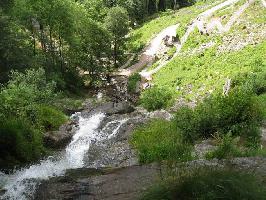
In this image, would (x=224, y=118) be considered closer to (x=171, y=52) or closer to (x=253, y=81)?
(x=253, y=81)

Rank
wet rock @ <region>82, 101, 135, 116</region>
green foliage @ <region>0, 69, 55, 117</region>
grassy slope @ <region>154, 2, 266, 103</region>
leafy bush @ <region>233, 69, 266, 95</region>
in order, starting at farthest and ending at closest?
grassy slope @ <region>154, 2, 266, 103</region> < wet rock @ <region>82, 101, 135, 116</region> < leafy bush @ <region>233, 69, 266, 95</region> < green foliage @ <region>0, 69, 55, 117</region>

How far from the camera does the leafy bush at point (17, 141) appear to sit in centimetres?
2452

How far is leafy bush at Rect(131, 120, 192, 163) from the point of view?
23.2 m

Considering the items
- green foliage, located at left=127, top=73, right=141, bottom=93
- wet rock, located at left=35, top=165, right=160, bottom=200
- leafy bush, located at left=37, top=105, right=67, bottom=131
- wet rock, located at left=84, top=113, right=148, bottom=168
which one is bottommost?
green foliage, located at left=127, top=73, right=141, bottom=93

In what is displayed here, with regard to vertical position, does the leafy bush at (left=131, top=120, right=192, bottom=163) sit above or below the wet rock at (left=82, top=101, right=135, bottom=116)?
above

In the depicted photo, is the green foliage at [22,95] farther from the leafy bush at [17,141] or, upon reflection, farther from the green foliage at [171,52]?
the green foliage at [171,52]

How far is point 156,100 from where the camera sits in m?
42.1

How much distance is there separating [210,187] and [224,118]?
17.2m

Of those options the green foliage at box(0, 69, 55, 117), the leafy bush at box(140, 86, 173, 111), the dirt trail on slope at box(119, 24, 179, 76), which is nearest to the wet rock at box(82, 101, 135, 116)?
the leafy bush at box(140, 86, 173, 111)

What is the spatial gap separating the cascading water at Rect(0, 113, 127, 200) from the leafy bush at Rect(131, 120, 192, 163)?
136 inches

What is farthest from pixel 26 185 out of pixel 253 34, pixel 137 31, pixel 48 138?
pixel 137 31

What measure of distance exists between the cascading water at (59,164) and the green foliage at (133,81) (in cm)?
1229

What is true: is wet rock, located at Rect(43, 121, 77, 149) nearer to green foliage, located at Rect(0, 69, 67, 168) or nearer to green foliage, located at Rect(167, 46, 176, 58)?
green foliage, located at Rect(0, 69, 67, 168)

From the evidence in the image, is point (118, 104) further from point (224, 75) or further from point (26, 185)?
point (26, 185)
